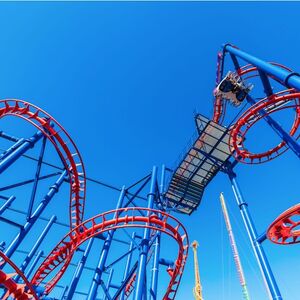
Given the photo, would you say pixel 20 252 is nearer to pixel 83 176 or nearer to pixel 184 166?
pixel 83 176

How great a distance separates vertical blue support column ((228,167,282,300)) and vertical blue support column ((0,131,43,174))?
8192 mm

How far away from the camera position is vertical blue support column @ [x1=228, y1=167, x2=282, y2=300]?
26.3 ft

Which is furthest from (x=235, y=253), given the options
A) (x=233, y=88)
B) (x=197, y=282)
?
(x=233, y=88)

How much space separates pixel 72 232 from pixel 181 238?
13.6ft

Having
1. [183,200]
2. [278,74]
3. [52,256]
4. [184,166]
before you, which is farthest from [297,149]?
[52,256]

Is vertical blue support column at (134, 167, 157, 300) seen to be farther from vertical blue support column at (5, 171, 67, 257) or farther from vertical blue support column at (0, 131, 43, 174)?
vertical blue support column at (0, 131, 43, 174)

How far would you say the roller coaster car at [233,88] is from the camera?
40.8ft

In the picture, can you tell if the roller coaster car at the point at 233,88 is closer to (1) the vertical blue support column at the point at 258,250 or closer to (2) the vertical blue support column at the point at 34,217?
(1) the vertical blue support column at the point at 258,250

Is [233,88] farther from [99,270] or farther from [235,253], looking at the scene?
[235,253]

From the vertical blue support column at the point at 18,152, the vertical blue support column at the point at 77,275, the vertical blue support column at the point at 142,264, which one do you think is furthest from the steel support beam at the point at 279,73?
the vertical blue support column at the point at 77,275

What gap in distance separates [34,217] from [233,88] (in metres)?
9.92

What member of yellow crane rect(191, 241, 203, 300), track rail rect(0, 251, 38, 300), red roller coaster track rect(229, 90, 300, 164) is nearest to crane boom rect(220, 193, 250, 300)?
yellow crane rect(191, 241, 203, 300)

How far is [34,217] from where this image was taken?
8.92 m

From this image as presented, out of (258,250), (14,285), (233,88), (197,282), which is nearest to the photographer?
(14,285)
